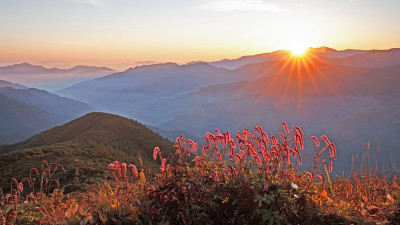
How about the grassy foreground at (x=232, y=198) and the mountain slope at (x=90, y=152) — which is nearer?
the grassy foreground at (x=232, y=198)

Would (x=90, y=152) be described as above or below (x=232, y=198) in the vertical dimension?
below

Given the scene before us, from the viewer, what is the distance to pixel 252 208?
3.93 meters

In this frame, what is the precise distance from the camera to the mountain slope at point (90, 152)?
40.1ft

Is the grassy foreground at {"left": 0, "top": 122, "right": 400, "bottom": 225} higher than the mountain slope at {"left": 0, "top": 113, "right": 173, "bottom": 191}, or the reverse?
the grassy foreground at {"left": 0, "top": 122, "right": 400, "bottom": 225}

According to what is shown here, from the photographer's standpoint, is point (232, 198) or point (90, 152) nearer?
point (232, 198)

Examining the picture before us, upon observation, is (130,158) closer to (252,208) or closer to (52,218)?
(52,218)

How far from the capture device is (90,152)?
17.2 metres

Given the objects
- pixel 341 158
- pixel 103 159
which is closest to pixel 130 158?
pixel 103 159

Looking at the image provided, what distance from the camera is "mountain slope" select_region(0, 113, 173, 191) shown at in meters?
12.2

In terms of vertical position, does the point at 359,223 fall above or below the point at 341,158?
above

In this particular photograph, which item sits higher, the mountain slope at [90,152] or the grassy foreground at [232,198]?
the grassy foreground at [232,198]

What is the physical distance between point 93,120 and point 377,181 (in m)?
28.9

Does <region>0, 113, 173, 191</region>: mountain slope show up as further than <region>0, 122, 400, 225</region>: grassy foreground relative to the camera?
Yes

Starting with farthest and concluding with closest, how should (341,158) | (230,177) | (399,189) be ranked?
(341,158)
(399,189)
(230,177)
